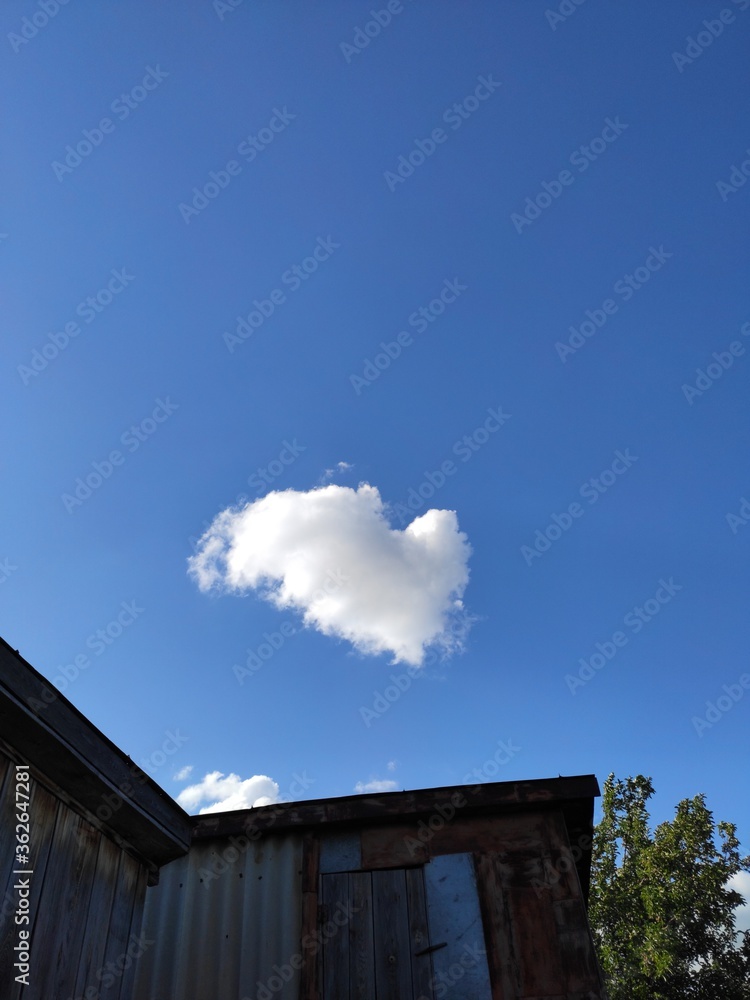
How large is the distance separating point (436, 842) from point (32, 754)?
4.00 metres

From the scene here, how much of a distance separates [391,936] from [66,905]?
3091 mm

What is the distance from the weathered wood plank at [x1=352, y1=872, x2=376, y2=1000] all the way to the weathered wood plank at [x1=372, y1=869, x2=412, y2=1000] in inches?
1.9

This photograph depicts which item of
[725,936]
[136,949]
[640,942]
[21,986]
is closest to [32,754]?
[21,986]

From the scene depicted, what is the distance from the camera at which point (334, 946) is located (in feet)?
21.1

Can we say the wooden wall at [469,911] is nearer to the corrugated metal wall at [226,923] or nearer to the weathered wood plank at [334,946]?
the weathered wood plank at [334,946]

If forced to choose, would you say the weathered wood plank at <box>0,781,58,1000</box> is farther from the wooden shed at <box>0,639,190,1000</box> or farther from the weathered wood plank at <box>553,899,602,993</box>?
the weathered wood plank at <box>553,899,602,993</box>

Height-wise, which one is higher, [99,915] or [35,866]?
[35,866]

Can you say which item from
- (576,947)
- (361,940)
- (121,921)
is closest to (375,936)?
(361,940)

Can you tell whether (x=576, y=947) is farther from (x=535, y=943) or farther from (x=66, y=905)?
(x=66, y=905)

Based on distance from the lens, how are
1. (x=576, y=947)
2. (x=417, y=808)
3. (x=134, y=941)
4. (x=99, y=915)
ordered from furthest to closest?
1. (x=417, y=808)
2. (x=576, y=947)
3. (x=134, y=941)
4. (x=99, y=915)

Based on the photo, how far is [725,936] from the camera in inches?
850

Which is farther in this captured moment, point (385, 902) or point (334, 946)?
point (385, 902)

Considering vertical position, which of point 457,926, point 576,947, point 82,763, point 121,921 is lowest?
point 576,947

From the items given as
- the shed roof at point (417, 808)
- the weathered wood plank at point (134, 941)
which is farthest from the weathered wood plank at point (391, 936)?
the weathered wood plank at point (134, 941)
